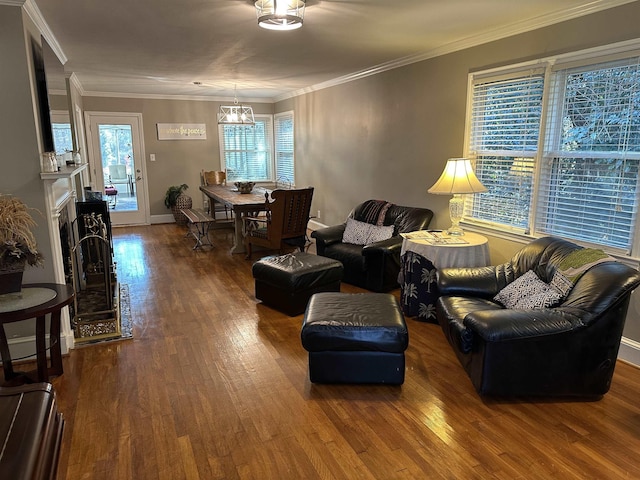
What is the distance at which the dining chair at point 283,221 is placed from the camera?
5238 millimetres

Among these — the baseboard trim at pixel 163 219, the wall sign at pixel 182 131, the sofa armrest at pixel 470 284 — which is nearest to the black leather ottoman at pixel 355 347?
the sofa armrest at pixel 470 284

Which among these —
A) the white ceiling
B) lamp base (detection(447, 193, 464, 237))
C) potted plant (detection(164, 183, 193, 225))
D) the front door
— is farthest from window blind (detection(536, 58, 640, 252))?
the front door

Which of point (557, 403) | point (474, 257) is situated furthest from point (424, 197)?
point (557, 403)

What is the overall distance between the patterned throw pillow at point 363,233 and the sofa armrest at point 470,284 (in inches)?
58.6

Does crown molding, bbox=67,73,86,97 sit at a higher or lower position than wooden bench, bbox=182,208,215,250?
higher

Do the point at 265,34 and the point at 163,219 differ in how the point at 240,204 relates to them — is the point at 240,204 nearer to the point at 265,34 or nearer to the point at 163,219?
the point at 265,34

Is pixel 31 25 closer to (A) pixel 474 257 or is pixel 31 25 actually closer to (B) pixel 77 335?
(B) pixel 77 335

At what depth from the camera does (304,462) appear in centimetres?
205

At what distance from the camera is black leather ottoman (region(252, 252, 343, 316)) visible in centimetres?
378

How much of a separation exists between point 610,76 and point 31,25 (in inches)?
154

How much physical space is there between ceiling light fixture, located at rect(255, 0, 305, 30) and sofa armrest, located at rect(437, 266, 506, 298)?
6.65ft

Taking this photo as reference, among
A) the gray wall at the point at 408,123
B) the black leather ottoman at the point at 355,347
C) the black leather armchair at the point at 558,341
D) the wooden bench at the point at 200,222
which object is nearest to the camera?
the black leather armchair at the point at 558,341

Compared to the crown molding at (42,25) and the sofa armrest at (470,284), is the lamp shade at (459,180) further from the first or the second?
the crown molding at (42,25)

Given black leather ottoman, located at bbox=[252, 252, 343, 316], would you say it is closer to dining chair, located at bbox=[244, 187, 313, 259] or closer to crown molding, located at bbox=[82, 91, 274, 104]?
dining chair, located at bbox=[244, 187, 313, 259]
